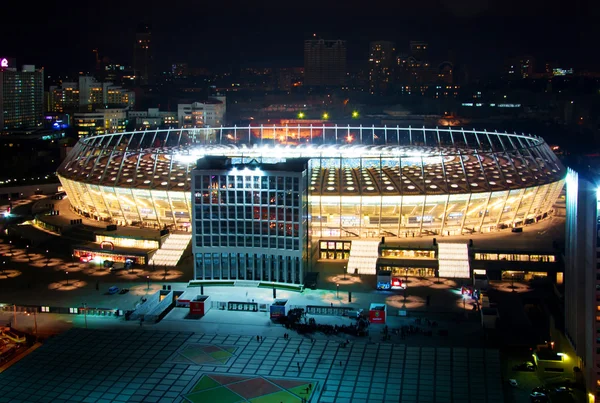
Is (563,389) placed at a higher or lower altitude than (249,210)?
lower

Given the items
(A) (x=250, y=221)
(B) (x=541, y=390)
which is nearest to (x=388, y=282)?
(A) (x=250, y=221)

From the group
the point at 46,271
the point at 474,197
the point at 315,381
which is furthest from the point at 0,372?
the point at 474,197

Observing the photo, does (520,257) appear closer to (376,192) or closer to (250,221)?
(376,192)

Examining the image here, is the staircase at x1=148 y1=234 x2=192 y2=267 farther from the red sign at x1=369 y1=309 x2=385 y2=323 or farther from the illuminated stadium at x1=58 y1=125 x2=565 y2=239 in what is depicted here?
the red sign at x1=369 y1=309 x2=385 y2=323

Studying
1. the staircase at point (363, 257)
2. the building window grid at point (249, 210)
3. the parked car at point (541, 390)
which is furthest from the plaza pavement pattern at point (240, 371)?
the staircase at point (363, 257)

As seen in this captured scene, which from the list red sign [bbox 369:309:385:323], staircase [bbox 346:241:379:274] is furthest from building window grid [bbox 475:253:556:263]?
red sign [bbox 369:309:385:323]
